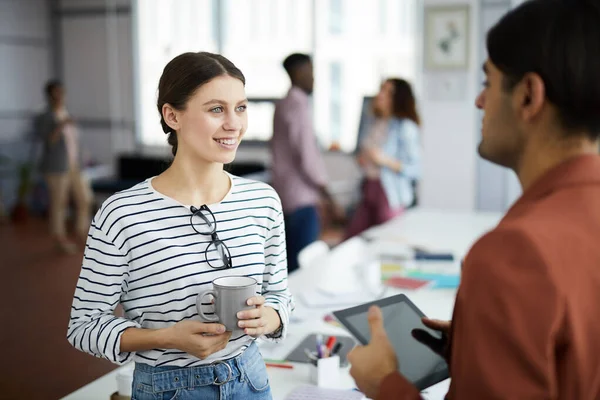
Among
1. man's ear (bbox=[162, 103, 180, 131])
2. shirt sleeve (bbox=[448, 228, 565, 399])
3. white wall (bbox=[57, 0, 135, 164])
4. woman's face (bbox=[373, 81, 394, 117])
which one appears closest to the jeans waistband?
man's ear (bbox=[162, 103, 180, 131])

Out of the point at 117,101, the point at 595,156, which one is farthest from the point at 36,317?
the point at 117,101

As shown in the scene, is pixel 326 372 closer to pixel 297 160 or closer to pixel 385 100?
pixel 297 160

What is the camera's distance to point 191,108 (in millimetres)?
1337

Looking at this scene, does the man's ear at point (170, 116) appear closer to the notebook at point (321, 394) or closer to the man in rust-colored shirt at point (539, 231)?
the man in rust-colored shirt at point (539, 231)

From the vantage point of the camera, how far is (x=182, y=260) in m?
1.32

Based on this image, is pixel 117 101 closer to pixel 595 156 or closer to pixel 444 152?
pixel 444 152

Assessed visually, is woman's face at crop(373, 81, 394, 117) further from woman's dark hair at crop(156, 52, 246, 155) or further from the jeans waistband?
the jeans waistband

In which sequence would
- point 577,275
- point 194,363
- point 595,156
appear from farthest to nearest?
point 194,363 < point 595,156 < point 577,275

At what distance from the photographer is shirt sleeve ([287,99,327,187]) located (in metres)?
3.86

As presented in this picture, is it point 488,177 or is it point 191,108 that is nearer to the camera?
point 191,108

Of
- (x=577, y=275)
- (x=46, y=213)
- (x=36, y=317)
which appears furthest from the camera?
(x=46, y=213)

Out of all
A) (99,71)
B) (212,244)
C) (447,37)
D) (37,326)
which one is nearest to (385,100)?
(447,37)

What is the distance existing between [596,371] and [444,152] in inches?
211

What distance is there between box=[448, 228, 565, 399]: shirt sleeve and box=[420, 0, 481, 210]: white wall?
5263mm
